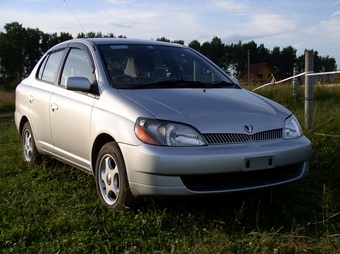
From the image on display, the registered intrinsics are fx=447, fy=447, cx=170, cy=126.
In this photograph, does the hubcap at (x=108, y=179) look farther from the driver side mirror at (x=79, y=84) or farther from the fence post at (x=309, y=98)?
the fence post at (x=309, y=98)

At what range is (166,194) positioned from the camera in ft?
11.2

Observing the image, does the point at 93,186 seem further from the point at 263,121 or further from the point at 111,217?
the point at 263,121

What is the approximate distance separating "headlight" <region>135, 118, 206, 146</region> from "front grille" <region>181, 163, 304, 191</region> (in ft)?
0.90

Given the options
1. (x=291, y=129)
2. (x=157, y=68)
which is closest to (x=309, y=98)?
(x=291, y=129)

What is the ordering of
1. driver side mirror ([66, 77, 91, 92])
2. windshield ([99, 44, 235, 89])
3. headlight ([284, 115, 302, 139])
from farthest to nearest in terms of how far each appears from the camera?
1. windshield ([99, 44, 235, 89])
2. driver side mirror ([66, 77, 91, 92])
3. headlight ([284, 115, 302, 139])

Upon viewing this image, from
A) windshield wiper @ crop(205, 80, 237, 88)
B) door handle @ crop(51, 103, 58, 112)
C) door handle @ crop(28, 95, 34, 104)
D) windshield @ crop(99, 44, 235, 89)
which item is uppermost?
windshield @ crop(99, 44, 235, 89)

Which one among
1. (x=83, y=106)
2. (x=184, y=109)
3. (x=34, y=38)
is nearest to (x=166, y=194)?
(x=184, y=109)

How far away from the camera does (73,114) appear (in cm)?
440

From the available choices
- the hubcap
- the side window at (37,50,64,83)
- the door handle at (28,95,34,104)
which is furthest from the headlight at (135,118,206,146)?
the door handle at (28,95,34,104)

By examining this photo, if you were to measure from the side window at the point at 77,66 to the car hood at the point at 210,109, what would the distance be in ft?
2.43

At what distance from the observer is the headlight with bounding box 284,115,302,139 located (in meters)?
3.91

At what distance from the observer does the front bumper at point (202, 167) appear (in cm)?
333

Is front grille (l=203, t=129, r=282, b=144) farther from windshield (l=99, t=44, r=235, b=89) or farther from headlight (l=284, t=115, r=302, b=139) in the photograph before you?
windshield (l=99, t=44, r=235, b=89)

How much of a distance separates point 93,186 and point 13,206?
2.90ft
